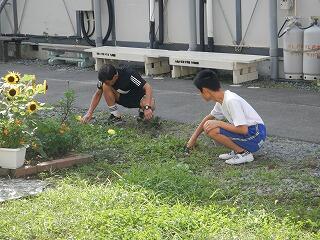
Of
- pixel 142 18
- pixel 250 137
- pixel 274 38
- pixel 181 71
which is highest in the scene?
pixel 142 18

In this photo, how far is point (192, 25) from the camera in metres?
13.0

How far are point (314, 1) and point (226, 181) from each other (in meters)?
5.93

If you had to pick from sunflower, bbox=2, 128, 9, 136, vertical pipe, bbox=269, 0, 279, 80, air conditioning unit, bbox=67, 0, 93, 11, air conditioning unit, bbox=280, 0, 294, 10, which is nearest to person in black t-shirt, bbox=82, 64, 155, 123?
sunflower, bbox=2, 128, 9, 136

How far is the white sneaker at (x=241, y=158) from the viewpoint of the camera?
22.7 feet

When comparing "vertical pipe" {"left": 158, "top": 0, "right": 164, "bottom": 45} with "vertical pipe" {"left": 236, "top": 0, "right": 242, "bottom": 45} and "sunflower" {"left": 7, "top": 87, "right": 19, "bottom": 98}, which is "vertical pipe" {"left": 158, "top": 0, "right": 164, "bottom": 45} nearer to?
"vertical pipe" {"left": 236, "top": 0, "right": 242, "bottom": 45}

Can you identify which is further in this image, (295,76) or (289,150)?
(295,76)

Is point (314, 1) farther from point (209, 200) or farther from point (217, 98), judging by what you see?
point (209, 200)

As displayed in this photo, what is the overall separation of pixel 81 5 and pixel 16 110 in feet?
30.3

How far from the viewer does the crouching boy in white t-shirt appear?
268 inches

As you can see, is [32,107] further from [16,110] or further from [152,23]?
[152,23]

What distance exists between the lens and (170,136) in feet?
26.7

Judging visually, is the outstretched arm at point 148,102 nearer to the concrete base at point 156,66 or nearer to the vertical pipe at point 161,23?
the concrete base at point 156,66

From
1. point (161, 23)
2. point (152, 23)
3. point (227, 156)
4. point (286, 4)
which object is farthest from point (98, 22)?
point (227, 156)

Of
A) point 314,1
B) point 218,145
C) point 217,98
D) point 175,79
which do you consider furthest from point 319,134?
point 175,79
